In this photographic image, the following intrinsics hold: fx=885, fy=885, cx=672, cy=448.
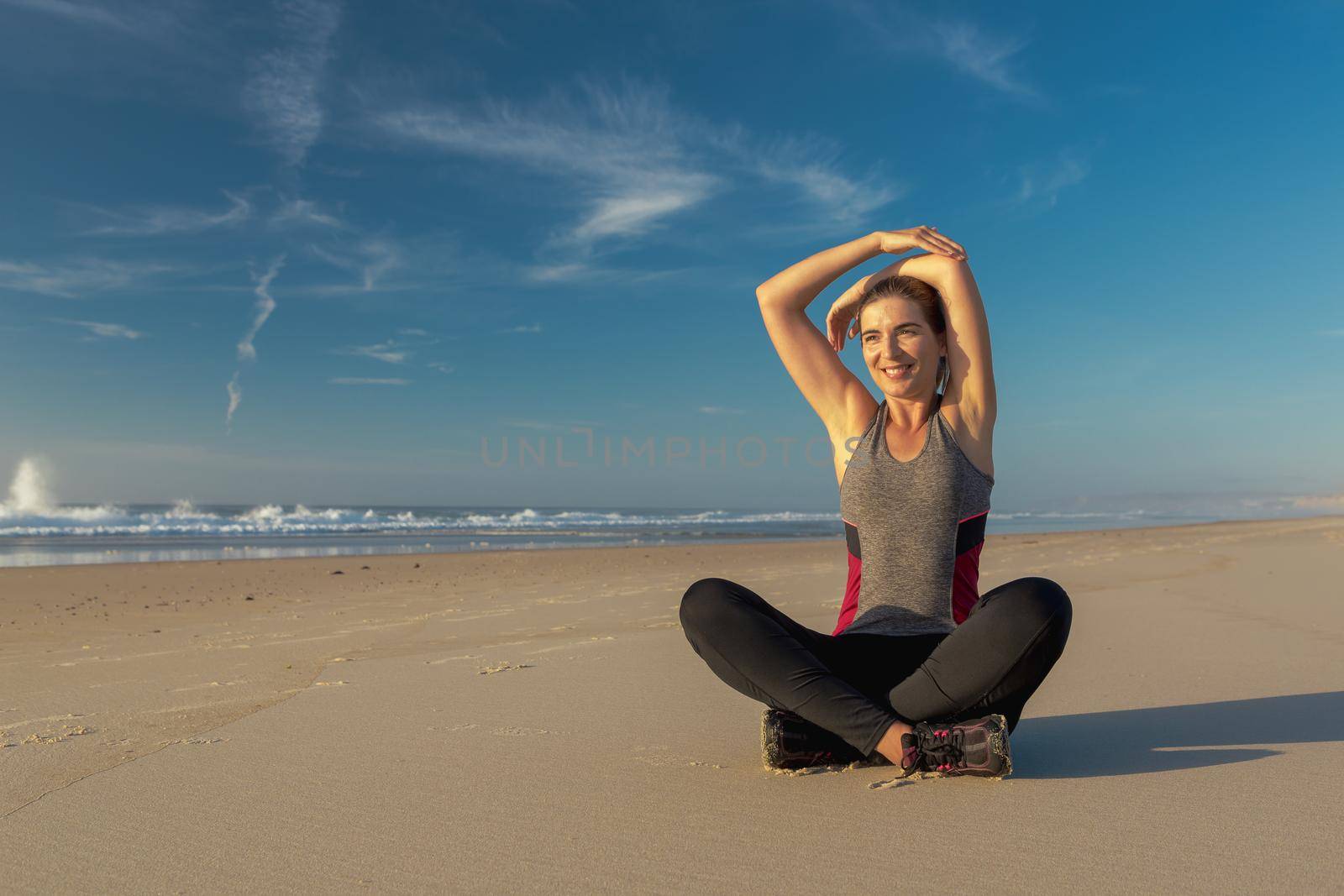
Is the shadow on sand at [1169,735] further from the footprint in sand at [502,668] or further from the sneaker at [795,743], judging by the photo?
the footprint in sand at [502,668]

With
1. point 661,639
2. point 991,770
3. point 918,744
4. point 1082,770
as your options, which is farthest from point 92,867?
point 661,639

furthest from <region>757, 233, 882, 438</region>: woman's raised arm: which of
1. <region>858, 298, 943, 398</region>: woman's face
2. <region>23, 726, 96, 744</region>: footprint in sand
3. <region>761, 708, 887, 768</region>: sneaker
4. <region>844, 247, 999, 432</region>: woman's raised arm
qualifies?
<region>23, 726, 96, 744</region>: footprint in sand

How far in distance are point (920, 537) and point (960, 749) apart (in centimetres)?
53

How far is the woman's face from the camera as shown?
2.50 m

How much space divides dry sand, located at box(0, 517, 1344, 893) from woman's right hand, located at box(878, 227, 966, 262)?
4.67 ft

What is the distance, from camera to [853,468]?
2.46 m

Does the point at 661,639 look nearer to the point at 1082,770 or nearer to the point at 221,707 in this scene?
the point at 221,707

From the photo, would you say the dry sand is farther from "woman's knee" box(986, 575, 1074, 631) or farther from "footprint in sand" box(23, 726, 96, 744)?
"woman's knee" box(986, 575, 1074, 631)

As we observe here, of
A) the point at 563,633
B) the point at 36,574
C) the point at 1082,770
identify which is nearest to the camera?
the point at 1082,770

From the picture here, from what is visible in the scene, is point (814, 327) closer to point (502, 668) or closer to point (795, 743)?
point (795, 743)

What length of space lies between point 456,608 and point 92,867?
5.19m

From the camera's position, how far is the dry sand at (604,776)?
163 cm

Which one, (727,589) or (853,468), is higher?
(853,468)

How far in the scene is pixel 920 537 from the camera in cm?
231
